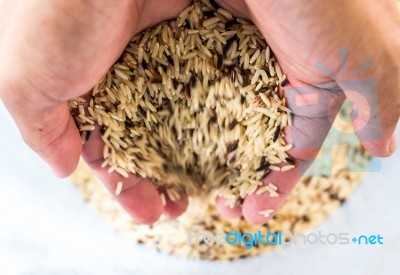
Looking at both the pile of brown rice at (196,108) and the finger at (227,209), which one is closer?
the pile of brown rice at (196,108)

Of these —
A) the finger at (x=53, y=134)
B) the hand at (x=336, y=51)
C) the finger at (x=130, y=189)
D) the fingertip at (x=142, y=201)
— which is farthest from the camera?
the fingertip at (x=142, y=201)

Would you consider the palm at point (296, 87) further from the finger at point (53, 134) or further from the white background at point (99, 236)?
the finger at point (53, 134)

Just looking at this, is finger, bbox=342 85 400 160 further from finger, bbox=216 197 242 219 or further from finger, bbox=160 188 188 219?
finger, bbox=160 188 188 219

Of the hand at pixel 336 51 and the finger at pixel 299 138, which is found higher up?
the hand at pixel 336 51

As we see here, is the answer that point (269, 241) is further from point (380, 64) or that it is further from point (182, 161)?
point (380, 64)

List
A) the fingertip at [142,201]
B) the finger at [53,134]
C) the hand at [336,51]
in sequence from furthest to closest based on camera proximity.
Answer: the fingertip at [142,201] → the finger at [53,134] → the hand at [336,51]

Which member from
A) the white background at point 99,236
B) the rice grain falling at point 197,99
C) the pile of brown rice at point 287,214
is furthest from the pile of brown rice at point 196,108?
the white background at point 99,236

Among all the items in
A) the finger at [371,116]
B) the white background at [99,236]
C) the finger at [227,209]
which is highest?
the finger at [371,116]

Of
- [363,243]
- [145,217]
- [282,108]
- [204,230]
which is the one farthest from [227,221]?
[282,108]
